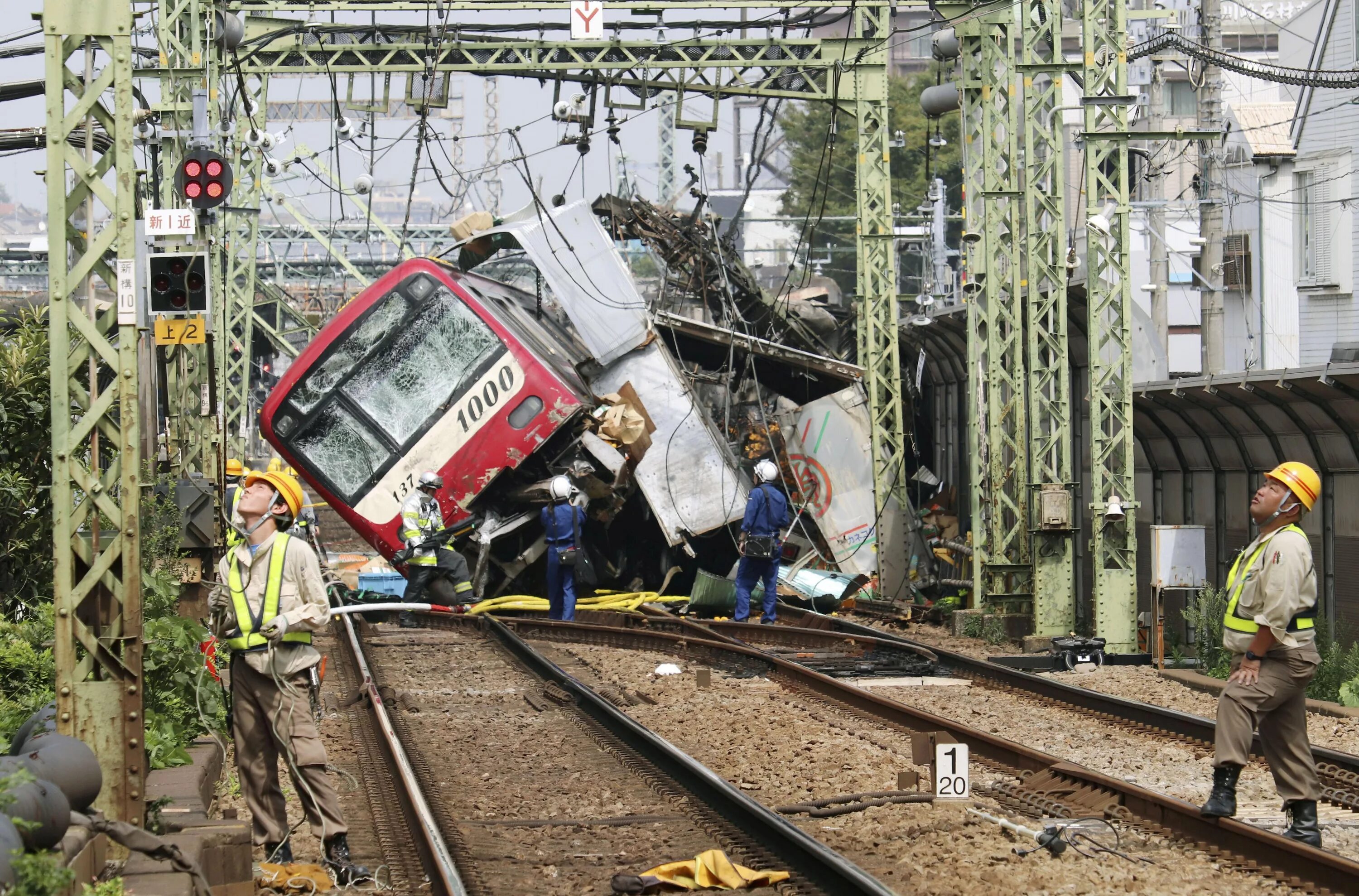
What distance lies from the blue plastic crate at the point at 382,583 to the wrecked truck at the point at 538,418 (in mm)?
1289

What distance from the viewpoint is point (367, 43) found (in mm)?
21078

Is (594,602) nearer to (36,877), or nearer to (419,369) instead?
(419,369)

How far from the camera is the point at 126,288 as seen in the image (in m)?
7.27

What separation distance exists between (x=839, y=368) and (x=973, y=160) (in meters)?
6.62

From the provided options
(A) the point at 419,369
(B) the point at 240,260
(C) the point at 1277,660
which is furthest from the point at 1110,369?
(B) the point at 240,260

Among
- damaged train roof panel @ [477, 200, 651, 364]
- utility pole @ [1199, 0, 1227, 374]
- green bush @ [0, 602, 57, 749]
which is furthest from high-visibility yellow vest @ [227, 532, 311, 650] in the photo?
utility pole @ [1199, 0, 1227, 374]

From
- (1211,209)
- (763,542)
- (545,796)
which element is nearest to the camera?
(545,796)

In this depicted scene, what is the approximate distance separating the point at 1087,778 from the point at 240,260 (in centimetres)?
2145

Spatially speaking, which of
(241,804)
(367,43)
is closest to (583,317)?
(367,43)

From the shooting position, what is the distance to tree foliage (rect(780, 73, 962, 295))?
203 ft

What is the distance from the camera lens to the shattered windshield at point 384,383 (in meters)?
20.6

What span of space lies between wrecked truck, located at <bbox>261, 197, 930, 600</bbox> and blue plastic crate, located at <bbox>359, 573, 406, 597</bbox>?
4.23ft

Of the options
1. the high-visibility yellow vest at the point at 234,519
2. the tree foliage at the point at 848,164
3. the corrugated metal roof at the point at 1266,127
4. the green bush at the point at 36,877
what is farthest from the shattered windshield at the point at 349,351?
the tree foliage at the point at 848,164

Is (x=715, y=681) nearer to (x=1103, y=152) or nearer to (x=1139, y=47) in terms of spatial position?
(x=1103, y=152)
